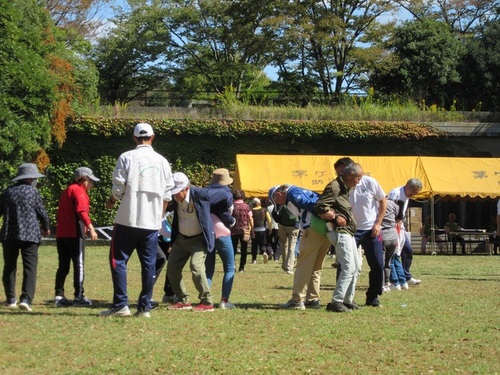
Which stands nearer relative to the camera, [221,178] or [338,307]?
[338,307]

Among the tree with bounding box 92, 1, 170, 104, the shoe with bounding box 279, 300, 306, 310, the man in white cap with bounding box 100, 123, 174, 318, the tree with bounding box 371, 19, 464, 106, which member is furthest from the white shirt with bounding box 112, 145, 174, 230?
the tree with bounding box 92, 1, 170, 104

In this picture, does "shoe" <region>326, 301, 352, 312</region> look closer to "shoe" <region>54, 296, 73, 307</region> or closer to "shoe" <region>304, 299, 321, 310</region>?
"shoe" <region>304, 299, 321, 310</region>

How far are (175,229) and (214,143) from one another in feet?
83.2

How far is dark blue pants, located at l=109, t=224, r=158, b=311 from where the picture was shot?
9625mm

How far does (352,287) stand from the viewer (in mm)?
11164

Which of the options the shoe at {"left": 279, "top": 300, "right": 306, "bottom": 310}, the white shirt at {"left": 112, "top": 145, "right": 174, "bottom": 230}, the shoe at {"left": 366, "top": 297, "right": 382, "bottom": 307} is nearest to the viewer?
the white shirt at {"left": 112, "top": 145, "right": 174, "bottom": 230}

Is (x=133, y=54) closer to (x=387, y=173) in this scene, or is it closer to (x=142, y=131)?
(x=387, y=173)

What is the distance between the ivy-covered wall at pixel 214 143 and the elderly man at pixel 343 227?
81.5 ft

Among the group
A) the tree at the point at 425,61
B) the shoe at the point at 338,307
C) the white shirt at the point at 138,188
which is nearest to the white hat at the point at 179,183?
the white shirt at the point at 138,188

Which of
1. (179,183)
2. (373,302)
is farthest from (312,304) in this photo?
(179,183)

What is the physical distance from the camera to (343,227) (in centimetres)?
1091

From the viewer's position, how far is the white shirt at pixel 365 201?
11734mm

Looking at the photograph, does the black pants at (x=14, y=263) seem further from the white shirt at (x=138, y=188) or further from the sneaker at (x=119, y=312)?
the white shirt at (x=138, y=188)

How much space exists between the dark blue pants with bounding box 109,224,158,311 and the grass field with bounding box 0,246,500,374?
33cm
